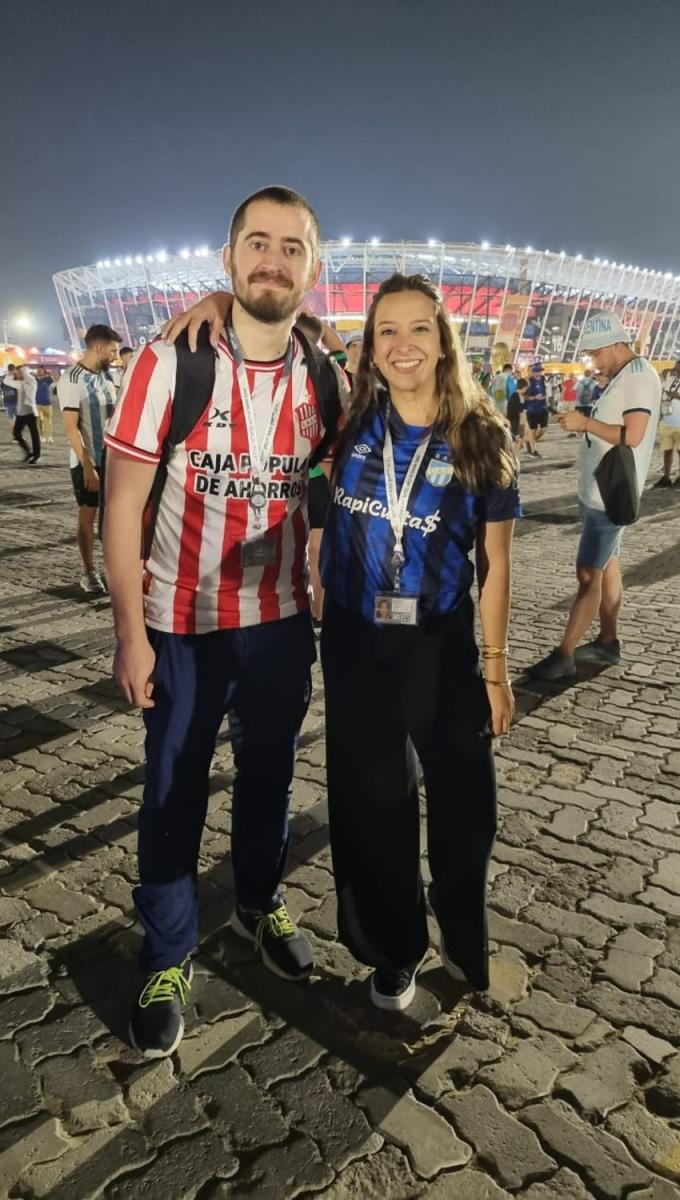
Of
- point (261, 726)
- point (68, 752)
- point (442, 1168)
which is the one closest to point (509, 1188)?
point (442, 1168)

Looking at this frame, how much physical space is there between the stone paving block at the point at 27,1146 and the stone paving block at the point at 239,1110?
1.28 feet

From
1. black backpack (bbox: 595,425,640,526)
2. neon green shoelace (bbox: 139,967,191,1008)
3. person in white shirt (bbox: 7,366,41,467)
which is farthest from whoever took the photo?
person in white shirt (bbox: 7,366,41,467)

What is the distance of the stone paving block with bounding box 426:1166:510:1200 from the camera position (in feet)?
6.26

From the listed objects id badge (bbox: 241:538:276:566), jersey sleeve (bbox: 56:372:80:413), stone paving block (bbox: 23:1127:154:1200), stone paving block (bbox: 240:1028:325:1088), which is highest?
jersey sleeve (bbox: 56:372:80:413)

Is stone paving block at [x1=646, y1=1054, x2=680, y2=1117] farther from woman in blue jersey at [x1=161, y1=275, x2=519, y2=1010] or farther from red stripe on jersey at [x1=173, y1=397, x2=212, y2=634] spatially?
red stripe on jersey at [x1=173, y1=397, x2=212, y2=634]

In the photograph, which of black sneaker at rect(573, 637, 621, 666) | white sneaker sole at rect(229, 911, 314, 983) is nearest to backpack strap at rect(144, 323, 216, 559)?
white sneaker sole at rect(229, 911, 314, 983)

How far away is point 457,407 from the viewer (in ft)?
7.52

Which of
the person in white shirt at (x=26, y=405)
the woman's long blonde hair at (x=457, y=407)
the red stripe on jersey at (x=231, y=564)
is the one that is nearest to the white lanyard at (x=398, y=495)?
the woman's long blonde hair at (x=457, y=407)

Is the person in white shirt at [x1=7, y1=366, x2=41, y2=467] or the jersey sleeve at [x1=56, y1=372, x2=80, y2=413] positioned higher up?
the jersey sleeve at [x1=56, y1=372, x2=80, y2=413]

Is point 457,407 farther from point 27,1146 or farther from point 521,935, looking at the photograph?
point 27,1146

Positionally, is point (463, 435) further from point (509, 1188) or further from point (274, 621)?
point (509, 1188)

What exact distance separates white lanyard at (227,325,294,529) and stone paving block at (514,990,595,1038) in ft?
6.09

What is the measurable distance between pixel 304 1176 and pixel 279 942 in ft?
2.54

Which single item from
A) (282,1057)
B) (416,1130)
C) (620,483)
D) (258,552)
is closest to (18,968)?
(282,1057)
